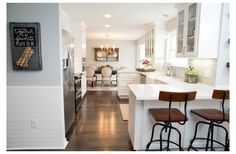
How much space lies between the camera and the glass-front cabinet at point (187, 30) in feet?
8.85

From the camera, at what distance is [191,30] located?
284 centimetres

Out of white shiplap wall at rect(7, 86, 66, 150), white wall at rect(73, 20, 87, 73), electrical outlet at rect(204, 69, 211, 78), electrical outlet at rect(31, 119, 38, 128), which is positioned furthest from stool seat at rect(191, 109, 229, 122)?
white wall at rect(73, 20, 87, 73)

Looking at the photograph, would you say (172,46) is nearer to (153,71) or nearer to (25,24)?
(153,71)

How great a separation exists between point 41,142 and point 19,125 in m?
0.41

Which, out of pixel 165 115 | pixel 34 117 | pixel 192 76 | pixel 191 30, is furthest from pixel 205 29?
pixel 34 117

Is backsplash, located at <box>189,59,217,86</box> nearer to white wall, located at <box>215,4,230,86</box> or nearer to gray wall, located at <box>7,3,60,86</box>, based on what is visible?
white wall, located at <box>215,4,230,86</box>

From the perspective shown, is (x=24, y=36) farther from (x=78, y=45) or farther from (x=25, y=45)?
(x=78, y=45)

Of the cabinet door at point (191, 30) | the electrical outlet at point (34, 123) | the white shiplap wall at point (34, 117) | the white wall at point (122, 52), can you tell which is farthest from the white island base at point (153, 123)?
the white wall at point (122, 52)

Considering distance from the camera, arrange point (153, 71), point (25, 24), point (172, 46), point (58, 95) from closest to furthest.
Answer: point (25, 24) → point (58, 95) → point (172, 46) → point (153, 71)

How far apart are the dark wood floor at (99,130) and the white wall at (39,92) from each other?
398mm

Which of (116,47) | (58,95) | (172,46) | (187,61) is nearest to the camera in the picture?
(58,95)

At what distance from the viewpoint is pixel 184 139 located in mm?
2438

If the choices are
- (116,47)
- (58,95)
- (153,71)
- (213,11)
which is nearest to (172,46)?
(153,71)

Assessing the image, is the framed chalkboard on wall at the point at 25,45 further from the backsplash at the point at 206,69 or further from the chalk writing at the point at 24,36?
the backsplash at the point at 206,69
